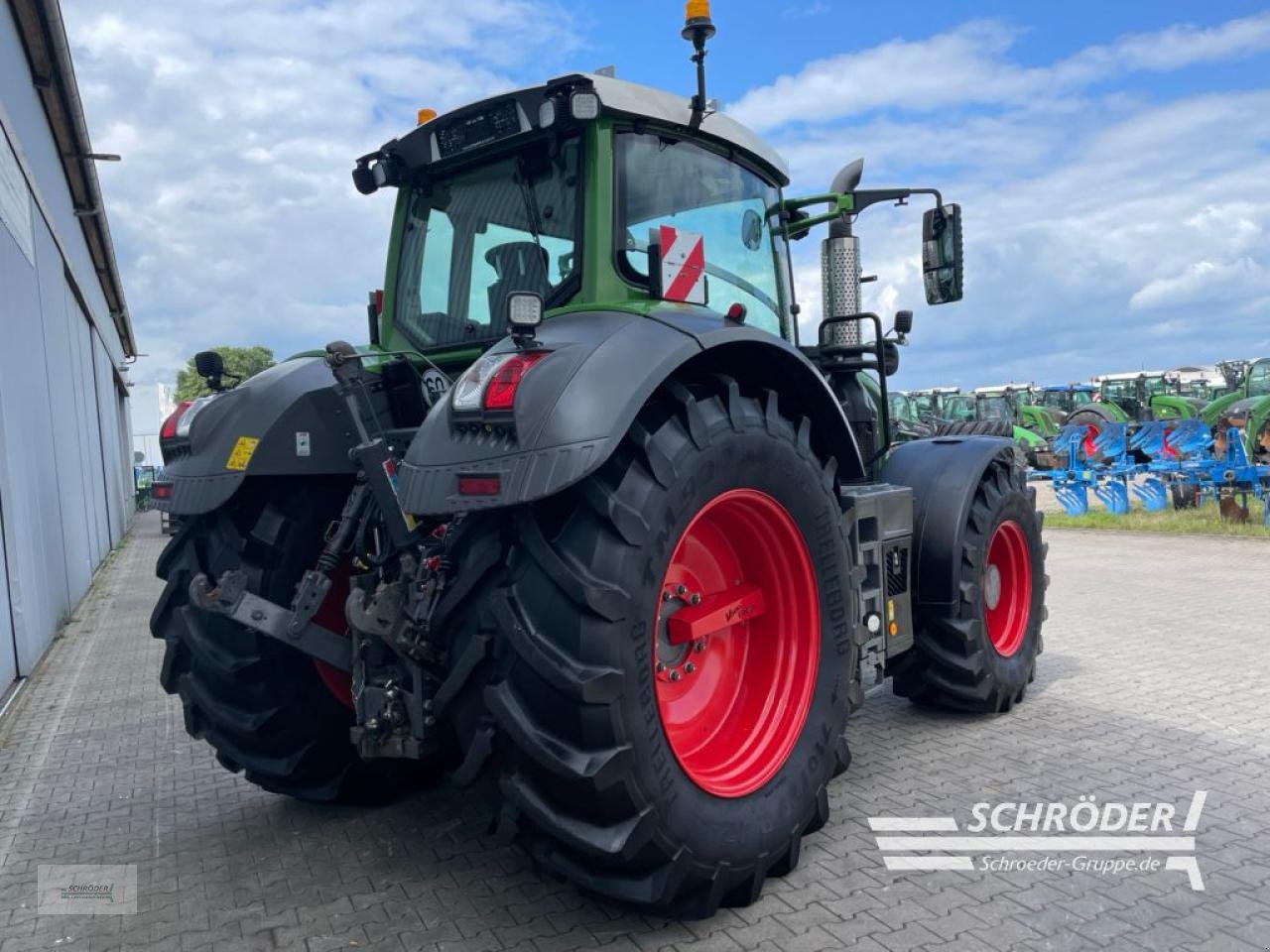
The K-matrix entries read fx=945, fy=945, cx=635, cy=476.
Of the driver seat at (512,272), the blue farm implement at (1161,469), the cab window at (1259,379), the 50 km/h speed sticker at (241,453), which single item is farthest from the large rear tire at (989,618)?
the cab window at (1259,379)

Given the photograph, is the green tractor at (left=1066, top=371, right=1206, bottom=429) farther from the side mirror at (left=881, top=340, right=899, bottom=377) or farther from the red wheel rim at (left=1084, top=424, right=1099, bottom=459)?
the side mirror at (left=881, top=340, right=899, bottom=377)

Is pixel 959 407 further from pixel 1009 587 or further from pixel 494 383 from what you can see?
pixel 494 383

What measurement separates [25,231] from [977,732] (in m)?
8.66

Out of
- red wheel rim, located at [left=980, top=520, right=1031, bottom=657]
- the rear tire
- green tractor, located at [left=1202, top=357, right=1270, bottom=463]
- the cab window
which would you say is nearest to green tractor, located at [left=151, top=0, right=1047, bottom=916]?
red wheel rim, located at [left=980, top=520, right=1031, bottom=657]

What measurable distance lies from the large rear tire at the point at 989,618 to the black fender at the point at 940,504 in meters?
0.08

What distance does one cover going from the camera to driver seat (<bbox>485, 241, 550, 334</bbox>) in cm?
340

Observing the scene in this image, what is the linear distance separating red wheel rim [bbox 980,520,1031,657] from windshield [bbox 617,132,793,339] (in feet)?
5.76

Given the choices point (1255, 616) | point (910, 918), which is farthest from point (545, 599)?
point (1255, 616)

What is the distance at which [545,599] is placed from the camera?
2426mm

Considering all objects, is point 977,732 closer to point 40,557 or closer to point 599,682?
point 599,682

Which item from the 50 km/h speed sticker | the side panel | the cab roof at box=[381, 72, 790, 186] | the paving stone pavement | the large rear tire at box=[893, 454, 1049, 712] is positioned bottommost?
the paving stone pavement

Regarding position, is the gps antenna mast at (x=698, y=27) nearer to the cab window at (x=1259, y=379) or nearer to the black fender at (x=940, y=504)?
the black fender at (x=940, y=504)

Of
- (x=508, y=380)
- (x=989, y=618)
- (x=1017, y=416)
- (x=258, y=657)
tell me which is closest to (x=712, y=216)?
(x=508, y=380)

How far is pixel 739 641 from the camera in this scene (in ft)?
11.0
